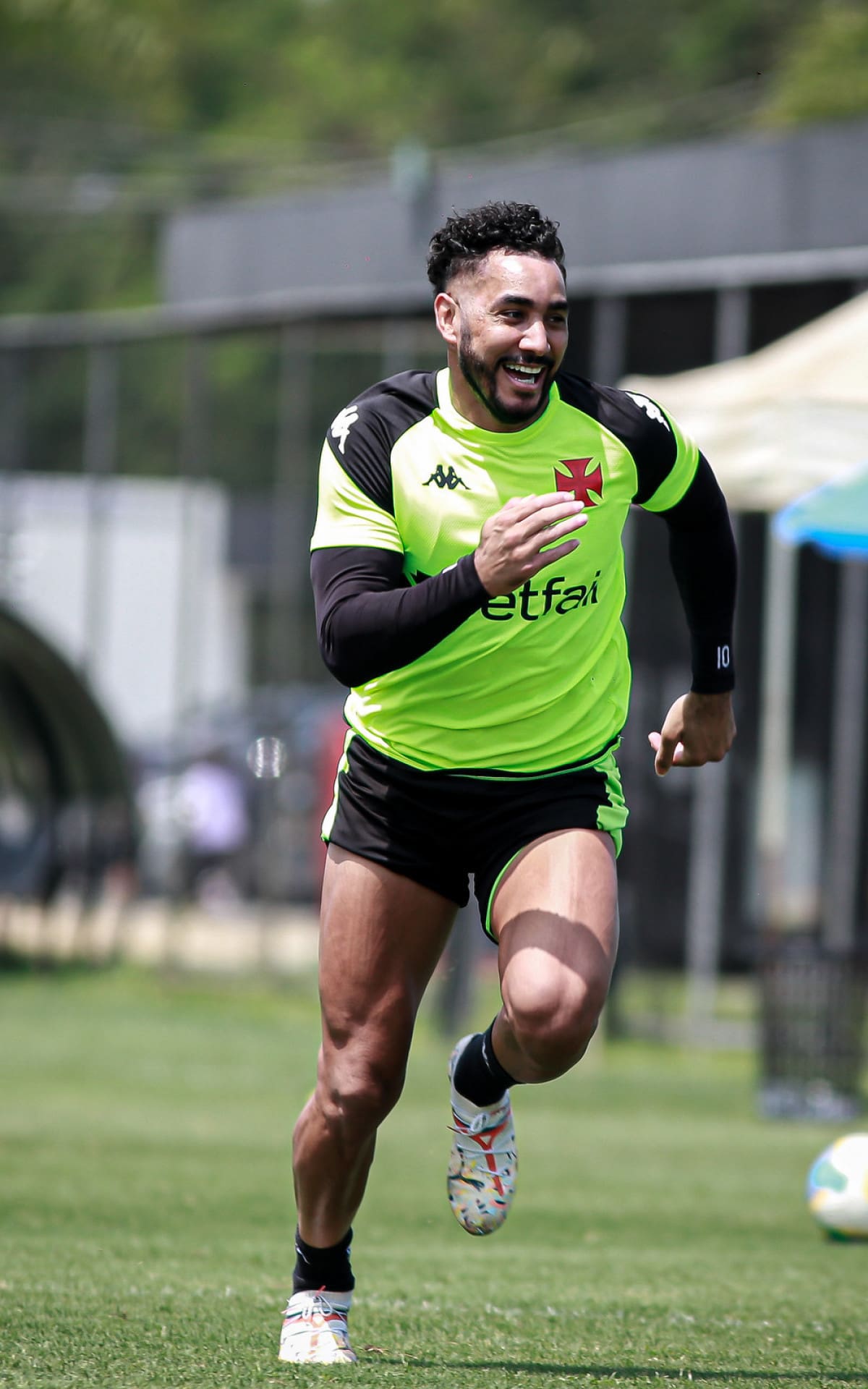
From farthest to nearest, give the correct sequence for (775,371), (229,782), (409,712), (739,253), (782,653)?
(229,782), (782,653), (739,253), (775,371), (409,712)

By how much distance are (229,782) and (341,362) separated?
18.6 feet

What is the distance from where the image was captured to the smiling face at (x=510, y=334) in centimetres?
489

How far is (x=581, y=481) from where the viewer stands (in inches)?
197

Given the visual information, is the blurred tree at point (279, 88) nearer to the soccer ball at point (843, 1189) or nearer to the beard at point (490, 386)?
the soccer ball at point (843, 1189)

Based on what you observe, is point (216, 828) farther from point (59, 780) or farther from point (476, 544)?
point (476, 544)

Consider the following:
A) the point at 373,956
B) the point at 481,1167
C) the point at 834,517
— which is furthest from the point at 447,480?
the point at 834,517

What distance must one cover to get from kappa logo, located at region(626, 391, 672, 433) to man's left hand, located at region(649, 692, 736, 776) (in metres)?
0.64

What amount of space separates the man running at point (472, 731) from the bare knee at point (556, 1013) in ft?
0.04

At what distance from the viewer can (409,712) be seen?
507cm

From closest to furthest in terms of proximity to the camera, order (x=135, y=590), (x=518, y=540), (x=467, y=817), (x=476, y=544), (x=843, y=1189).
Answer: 1. (x=518, y=540)
2. (x=476, y=544)
3. (x=467, y=817)
4. (x=843, y=1189)
5. (x=135, y=590)

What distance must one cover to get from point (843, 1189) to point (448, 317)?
3857mm

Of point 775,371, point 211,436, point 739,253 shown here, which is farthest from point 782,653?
point 211,436

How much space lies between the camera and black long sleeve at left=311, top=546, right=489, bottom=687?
4.57 m

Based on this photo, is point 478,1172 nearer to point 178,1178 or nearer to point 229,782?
point 178,1178
